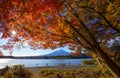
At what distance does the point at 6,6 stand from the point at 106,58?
518 cm

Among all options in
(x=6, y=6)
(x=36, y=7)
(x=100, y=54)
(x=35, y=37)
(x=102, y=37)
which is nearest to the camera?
(x=6, y=6)

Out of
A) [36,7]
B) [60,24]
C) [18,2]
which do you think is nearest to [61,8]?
[60,24]

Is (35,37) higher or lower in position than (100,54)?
higher

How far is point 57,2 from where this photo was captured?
1127 centimetres

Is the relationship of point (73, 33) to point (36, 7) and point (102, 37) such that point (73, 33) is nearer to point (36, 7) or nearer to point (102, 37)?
point (36, 7)

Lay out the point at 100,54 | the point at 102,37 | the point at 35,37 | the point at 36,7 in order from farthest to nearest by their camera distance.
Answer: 1. the point at 102,37
2. the point at 35,37
3. the point at 100,54
4. the point at 36,7

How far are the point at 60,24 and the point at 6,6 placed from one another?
367cm

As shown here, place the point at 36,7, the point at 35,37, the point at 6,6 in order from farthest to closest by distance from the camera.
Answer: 1. the point at 35,37
2. the point at 36,7
3. the point at 6,6

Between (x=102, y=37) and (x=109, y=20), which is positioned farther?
(x=102, y=37)

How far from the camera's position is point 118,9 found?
41.9 feet

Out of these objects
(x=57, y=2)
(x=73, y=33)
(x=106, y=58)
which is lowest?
(x=106, y=58)

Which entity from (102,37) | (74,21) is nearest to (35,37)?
(74,21)

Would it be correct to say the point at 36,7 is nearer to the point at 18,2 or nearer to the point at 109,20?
the point at 18,2

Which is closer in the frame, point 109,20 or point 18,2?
point 18,2
